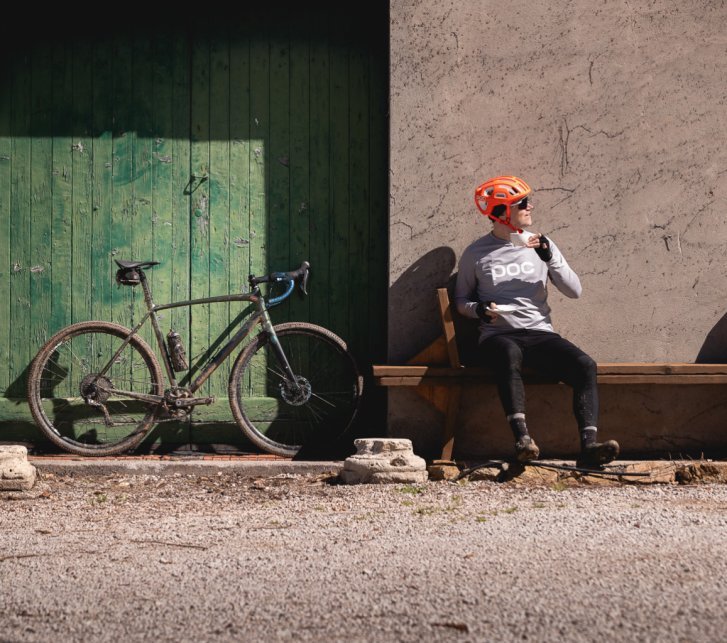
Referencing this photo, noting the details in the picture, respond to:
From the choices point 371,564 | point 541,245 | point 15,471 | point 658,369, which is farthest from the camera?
point 658,369

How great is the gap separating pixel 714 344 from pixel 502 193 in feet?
5.74

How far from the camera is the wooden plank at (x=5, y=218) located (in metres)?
6.77

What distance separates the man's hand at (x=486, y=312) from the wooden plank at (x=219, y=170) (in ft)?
5.92

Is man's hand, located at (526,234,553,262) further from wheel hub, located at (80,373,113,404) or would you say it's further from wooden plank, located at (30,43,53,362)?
wooden plank, located at (30,43,53,362)

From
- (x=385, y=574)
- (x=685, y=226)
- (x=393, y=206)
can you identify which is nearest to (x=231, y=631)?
(x=385, y=574)

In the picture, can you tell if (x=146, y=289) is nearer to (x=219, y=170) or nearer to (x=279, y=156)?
(x=219, y=170)

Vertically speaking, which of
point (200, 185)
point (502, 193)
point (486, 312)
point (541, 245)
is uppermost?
point (200, 185)

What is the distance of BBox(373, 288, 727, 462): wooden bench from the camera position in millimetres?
6105

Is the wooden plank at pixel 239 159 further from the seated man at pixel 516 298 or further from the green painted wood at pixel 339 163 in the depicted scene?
the seated man at pixel 516 298

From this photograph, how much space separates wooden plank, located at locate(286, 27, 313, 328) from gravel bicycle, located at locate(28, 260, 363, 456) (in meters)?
0.27

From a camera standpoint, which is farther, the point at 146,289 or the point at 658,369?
the point at 146,289

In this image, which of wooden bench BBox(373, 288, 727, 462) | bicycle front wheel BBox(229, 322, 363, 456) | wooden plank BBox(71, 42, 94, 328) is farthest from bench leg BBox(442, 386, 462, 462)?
wooden plank BBox(71, 42, 94, 328)

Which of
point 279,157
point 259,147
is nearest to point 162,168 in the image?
point 259,147

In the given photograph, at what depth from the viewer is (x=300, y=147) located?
6785 millimetres
